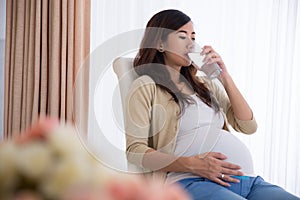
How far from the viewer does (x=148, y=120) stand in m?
1.70

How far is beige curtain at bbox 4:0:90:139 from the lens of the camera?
2.75 meters

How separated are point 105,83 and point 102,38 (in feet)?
4.84

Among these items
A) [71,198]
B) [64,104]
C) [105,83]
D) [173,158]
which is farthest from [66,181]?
[64,104]

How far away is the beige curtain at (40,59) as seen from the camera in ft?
9.02

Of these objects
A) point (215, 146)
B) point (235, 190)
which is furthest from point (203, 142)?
point (235, 190)

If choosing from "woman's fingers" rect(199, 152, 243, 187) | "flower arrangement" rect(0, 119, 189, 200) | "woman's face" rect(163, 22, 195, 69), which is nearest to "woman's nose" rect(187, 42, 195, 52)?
"woman's face" rect(163, 22, 195, 69)

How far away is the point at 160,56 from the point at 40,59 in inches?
44.4

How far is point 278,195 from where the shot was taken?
1.56 metres

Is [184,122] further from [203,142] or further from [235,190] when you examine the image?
[235,190]

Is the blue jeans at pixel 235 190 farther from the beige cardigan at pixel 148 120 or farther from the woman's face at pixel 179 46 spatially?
the woman's face at pixel 179 46

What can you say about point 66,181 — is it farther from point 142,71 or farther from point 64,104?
point 64,104

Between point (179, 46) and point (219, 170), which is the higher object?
point (179, 46)

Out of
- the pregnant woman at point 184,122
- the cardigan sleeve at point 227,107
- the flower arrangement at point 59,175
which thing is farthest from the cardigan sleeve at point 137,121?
the flower arrangement at point 59,175

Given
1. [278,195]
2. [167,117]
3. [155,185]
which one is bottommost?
[278,195]
